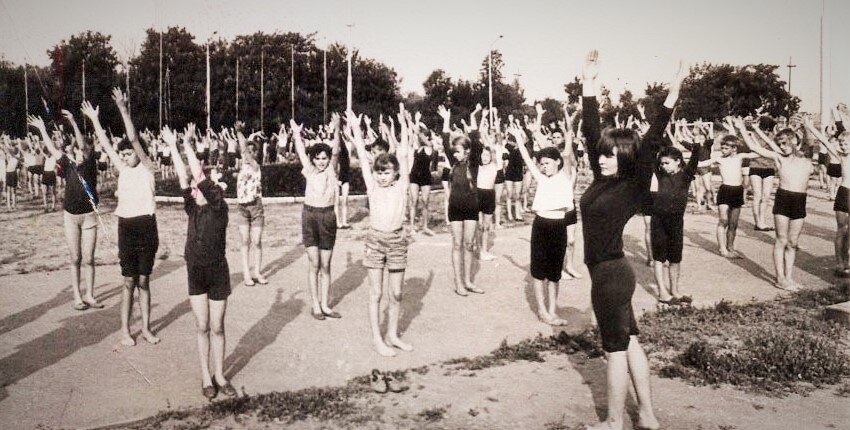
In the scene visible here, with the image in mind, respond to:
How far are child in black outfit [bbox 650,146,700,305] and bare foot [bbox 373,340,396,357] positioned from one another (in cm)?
376

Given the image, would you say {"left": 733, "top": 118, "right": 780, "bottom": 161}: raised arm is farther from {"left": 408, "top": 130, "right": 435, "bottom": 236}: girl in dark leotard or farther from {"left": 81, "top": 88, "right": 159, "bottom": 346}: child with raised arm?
{"left": 81, "top": 88, "right": 159, "bottom": 346}: child with raised arm

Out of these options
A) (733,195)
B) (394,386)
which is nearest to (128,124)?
(394,386)

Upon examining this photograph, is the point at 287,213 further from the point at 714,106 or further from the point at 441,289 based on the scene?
the point at 714,106

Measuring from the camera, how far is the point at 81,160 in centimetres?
783

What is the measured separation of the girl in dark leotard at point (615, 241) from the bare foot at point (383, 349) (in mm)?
2348

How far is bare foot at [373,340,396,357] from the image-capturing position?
6.02m

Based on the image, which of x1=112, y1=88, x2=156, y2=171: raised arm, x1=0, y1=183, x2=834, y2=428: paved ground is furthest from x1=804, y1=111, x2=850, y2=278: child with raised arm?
x1=112, y1=88, x2=156, y2=171: raised arm

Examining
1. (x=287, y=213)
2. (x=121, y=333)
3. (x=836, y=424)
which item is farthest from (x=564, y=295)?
(x=287, y=213)

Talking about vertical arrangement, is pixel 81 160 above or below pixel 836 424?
above

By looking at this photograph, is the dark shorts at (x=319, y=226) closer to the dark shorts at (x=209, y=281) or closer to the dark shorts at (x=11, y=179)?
the dark shorts at (x=209, y=281)

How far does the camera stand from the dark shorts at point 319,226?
23.2 ft

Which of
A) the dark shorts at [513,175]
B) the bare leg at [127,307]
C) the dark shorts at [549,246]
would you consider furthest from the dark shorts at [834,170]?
the bare leg at [127,307]

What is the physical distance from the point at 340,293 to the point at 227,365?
2903mm

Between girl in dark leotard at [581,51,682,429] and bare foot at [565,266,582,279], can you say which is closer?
girl in dark leotard at [581,51,682,429]
